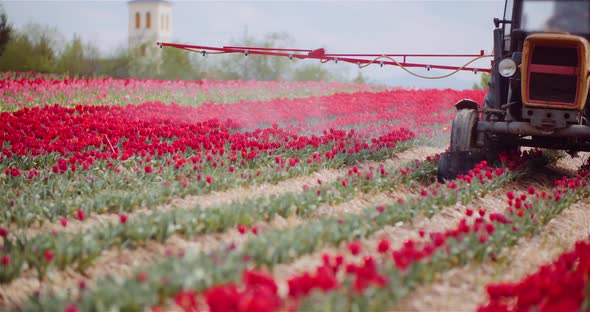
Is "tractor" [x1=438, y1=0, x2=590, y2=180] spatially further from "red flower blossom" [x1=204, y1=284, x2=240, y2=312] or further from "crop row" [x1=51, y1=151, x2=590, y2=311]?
"red flower blossom" [x1=204, y1=284, x2=240, y2=312]

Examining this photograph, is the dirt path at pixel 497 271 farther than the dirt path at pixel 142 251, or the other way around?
the dirt path at pixel 142 251

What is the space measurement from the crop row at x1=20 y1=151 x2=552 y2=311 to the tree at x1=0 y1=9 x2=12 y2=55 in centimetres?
1434

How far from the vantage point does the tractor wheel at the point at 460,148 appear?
7148 mm

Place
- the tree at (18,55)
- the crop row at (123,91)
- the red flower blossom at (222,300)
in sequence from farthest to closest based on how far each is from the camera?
the tree at (18,55), the crop row at (123,91), the red flower blossom at (222,300)

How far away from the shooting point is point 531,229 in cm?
512

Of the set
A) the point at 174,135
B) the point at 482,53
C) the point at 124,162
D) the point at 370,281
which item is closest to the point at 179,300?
the point at 370,281

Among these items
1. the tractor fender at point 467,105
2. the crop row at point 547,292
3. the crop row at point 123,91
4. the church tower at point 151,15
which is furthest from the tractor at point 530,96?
the church tower at point 151,15

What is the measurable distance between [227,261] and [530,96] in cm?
486

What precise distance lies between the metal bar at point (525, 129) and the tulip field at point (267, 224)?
0.54 meters

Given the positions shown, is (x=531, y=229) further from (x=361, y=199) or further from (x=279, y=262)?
(x=279, y=262)

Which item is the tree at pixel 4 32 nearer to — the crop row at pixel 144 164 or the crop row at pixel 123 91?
the crop row at pixel 123 91

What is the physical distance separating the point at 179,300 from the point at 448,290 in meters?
1.75

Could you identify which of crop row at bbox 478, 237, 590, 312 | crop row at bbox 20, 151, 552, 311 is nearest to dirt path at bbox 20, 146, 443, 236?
crop row at bbox 20, 151, 552, 311

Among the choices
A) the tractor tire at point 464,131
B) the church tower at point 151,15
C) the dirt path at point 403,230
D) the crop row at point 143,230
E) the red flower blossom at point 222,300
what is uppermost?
the church tower at point 151,15
